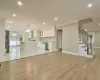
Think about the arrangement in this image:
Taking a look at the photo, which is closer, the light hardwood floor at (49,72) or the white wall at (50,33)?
the light hardwood floor at (49,72)

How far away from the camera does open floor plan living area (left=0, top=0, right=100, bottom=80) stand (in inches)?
Answer: 141

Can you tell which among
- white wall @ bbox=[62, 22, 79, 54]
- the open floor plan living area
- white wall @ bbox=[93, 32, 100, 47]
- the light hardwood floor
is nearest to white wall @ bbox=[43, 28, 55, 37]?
the open floor plan living area

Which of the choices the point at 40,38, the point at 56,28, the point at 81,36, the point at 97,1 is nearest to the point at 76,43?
the point at 81,36

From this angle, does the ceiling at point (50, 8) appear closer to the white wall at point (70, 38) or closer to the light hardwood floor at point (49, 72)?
the white wall at point (70, 38)

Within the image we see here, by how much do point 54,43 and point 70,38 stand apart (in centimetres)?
288

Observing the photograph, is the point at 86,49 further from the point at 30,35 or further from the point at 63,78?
the point at 30,35

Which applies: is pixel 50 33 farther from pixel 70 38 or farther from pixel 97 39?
pixel 97 39

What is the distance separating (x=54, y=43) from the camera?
449 inches

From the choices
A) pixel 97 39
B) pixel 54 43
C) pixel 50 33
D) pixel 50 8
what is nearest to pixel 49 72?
pixel 50 8

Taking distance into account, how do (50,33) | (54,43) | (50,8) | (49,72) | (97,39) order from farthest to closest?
(97,39) → (50,33) → (54,43) → (50,8) → (49,72)

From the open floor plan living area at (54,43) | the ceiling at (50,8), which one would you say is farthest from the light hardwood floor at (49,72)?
the ceiling at (50,8)

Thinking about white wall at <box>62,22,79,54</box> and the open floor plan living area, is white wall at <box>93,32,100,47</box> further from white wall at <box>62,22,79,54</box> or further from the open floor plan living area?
white wall at <box>62,22,79,54</box>

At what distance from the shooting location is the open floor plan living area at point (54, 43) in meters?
3.59

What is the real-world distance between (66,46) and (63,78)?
6594mm
